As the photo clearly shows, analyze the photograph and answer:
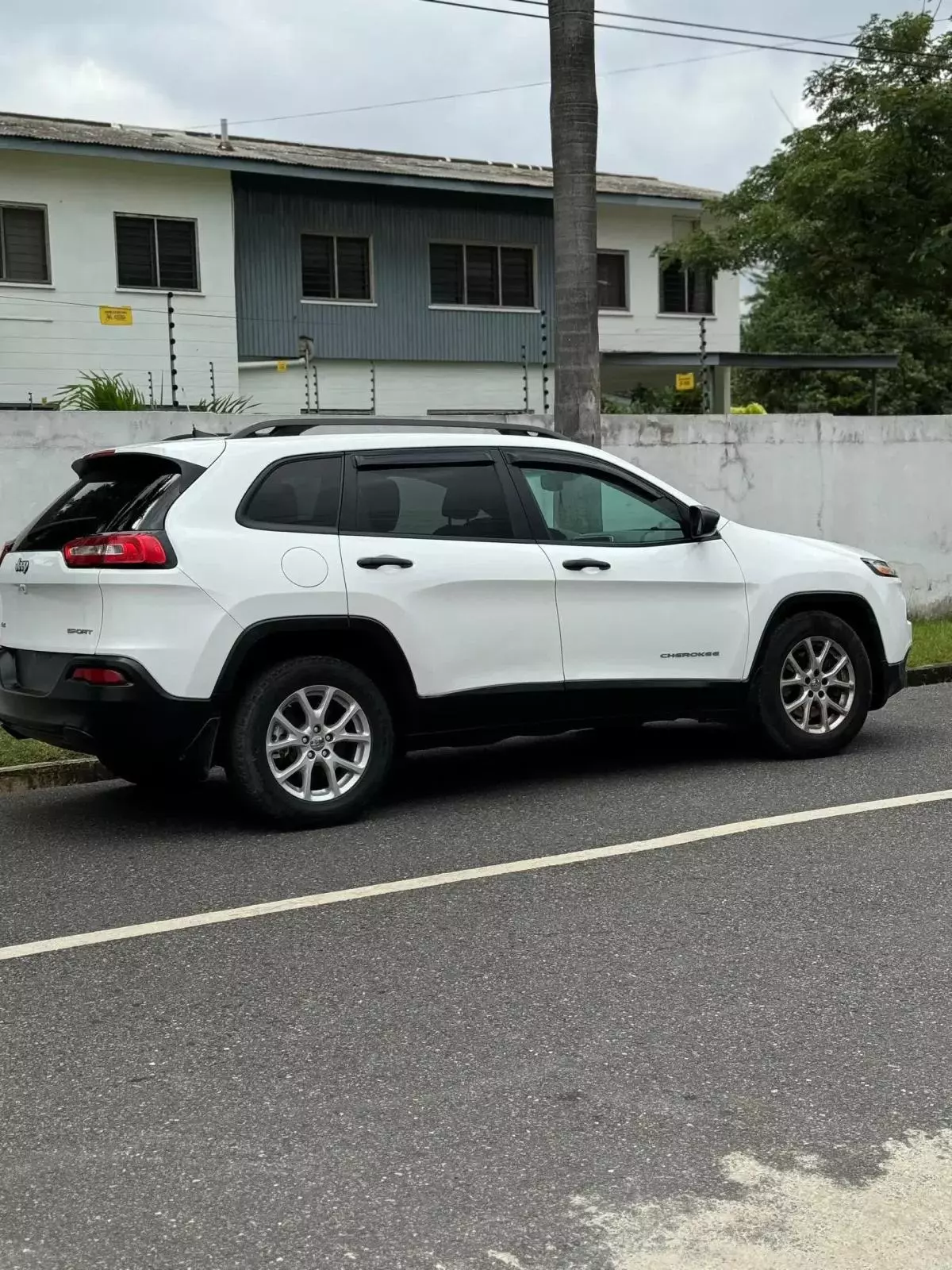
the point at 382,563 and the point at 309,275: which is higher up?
the point at 309,275

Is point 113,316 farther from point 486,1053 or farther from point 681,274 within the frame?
point 486,1053

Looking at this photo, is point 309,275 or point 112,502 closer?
point 112,502

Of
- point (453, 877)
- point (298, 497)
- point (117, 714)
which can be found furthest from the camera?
point (298, 497)

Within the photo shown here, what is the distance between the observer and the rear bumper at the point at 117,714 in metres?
6.23

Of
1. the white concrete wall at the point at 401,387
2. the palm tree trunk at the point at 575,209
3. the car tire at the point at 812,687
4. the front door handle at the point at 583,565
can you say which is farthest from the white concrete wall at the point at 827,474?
the white concrete wall at the point at 401,387

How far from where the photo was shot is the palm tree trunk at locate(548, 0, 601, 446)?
444 inches

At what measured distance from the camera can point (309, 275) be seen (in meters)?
25.4

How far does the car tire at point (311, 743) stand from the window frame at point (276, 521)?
59cm

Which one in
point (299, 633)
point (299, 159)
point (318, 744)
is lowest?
point (318, 744)

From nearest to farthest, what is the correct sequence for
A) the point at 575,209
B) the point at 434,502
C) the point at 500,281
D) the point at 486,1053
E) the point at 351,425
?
the point at 486,1053, the point at 434,502, the point at 351,425, the point at 575,209, the point at 500,281

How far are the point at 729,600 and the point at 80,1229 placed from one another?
5.31 m

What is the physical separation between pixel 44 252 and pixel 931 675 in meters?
16.9

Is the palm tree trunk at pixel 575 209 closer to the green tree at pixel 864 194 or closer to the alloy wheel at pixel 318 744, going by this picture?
the alloy wheel at pixel 318 744

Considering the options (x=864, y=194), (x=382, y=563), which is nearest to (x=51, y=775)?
(x=382, y=563)
